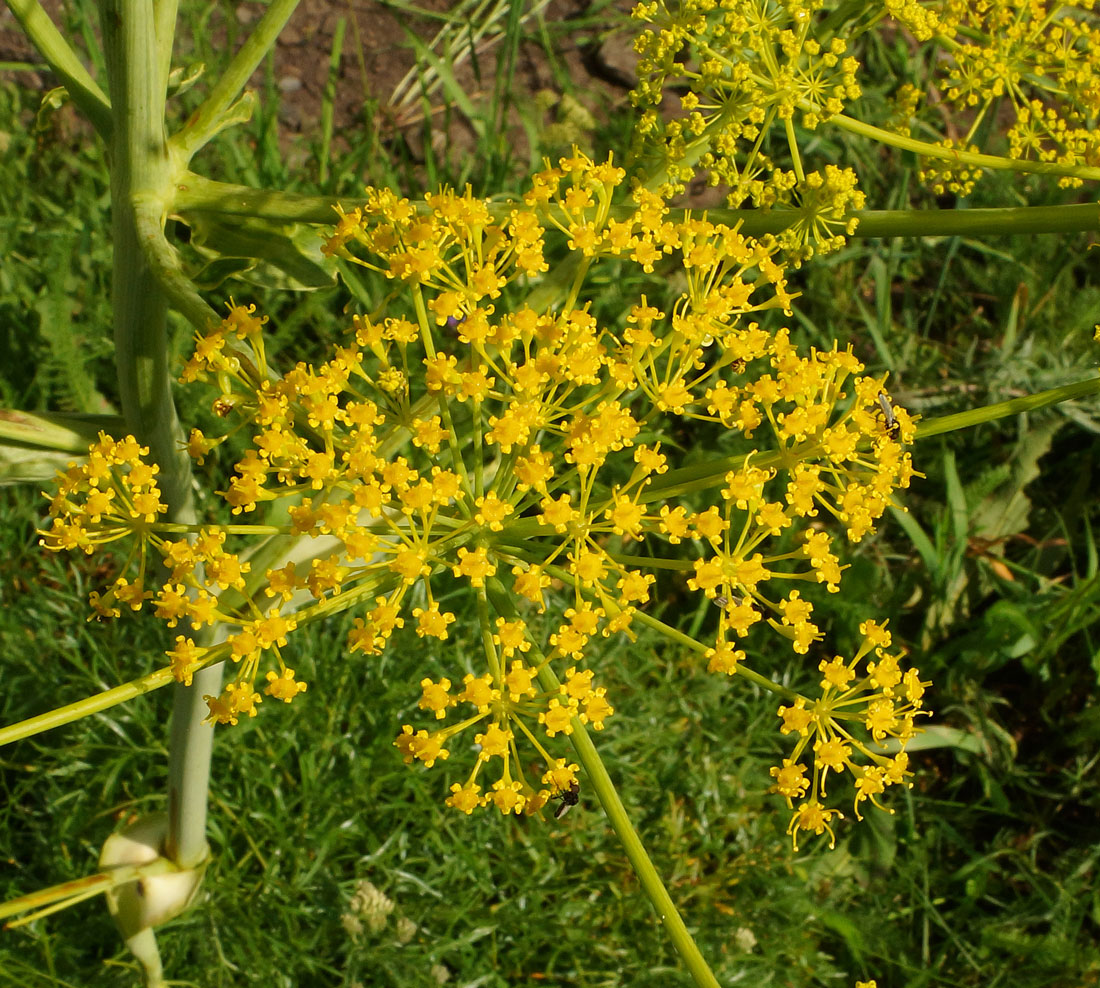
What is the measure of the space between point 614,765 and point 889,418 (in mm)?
1880

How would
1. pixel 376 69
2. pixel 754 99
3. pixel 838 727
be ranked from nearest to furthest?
pixel 838 727
pixel 754 99
pixel 376 69

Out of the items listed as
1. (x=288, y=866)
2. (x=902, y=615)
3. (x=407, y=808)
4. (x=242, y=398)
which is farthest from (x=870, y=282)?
(x=242, y=398)

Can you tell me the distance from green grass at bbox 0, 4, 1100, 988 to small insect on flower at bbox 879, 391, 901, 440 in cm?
177

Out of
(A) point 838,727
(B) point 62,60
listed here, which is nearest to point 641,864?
(A) point 838,727

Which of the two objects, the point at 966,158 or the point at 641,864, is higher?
the point at 966,158

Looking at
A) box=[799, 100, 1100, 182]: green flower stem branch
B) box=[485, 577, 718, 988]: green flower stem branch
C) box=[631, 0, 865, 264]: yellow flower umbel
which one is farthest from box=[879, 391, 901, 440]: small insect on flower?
box=[485, 577, 718, 988]: green flower stem branch

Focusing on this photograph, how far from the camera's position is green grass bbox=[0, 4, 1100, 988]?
3.33 meters

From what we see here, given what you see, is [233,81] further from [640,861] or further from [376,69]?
[376,69]

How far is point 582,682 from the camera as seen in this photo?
1.68 metres

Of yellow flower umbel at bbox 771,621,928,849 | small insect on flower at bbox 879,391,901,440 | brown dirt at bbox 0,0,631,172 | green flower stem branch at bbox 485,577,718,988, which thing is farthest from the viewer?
brown dirt at bbox 0,0,631,172

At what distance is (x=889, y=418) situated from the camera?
1998 mm

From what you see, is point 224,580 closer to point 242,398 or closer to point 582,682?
point 242,398

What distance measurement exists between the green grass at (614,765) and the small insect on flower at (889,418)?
1.77 m

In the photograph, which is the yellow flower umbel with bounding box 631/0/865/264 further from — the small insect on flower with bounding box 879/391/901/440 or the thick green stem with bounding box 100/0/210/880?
the thick green stem with bounding box 100/0/210/880
